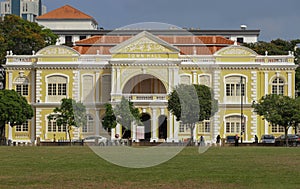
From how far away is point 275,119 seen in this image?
2810 inches

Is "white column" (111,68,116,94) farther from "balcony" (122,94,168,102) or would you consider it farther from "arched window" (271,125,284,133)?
"arched window" (271,125,284,133)

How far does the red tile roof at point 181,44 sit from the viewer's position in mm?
90688

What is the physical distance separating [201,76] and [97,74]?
1109 centimetres

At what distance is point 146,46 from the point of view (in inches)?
3327

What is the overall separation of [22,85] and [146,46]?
14.4 m

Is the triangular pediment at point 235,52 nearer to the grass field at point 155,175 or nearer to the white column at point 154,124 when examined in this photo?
the white column at point 154,124

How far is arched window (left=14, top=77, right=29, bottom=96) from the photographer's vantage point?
3462 inches

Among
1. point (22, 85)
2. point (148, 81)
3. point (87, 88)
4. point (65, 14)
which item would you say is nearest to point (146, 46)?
point (148, 81)

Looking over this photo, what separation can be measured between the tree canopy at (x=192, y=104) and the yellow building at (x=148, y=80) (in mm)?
8422

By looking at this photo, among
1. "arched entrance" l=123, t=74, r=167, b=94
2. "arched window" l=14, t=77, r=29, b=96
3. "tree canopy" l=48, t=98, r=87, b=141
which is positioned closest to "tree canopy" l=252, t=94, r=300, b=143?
"arched entrance" l=123, t=74, r=167, b=94

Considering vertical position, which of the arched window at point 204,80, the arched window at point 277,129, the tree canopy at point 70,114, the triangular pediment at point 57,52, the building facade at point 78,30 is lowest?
the arched window at point 277,129

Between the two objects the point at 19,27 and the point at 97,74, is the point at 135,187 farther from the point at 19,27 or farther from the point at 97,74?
the point at 19,27

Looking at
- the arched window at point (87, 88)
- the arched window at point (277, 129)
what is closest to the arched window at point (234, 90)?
the arched window at point (277, 129)

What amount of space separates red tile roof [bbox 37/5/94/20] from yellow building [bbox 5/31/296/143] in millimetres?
55443
